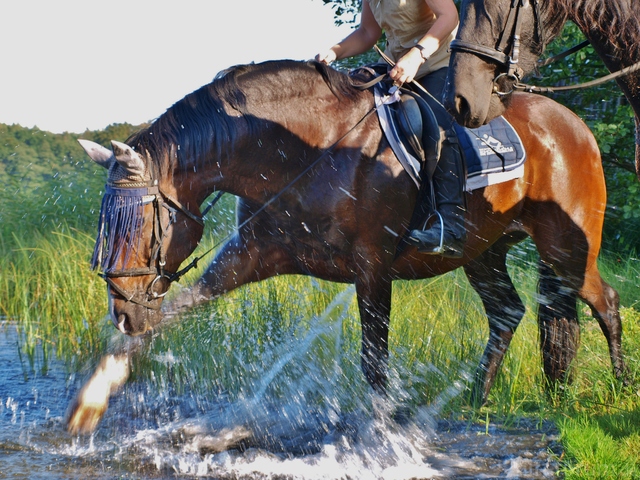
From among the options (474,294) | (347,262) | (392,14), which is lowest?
(474,294)

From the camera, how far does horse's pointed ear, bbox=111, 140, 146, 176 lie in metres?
3.52

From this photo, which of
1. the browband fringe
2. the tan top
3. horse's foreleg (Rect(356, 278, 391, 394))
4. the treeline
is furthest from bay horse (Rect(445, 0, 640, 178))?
the treeline

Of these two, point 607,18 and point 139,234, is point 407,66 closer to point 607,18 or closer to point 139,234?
point 607,18

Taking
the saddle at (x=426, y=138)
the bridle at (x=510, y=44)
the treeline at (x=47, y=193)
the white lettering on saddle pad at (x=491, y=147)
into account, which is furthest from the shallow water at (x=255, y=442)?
the treeline at (x=47, y=193)

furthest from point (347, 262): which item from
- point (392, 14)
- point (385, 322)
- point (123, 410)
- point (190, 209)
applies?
point (123, 410)

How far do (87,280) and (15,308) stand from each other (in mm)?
1053

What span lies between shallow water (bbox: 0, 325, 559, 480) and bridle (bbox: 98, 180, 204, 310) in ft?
2.68

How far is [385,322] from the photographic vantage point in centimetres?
423

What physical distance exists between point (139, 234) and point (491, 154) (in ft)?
6.97

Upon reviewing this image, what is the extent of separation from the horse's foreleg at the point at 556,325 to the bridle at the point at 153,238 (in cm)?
254

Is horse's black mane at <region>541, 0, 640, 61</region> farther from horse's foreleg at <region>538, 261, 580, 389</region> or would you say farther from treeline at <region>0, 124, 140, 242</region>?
treeline at <region>0, 124, 140, 242</region>

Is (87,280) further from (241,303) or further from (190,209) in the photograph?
(190,209)

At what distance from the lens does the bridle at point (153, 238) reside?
12.2 ft

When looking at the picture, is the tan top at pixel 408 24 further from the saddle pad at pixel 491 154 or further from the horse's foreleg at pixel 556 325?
the horse's foreleg at pixel 556 325
